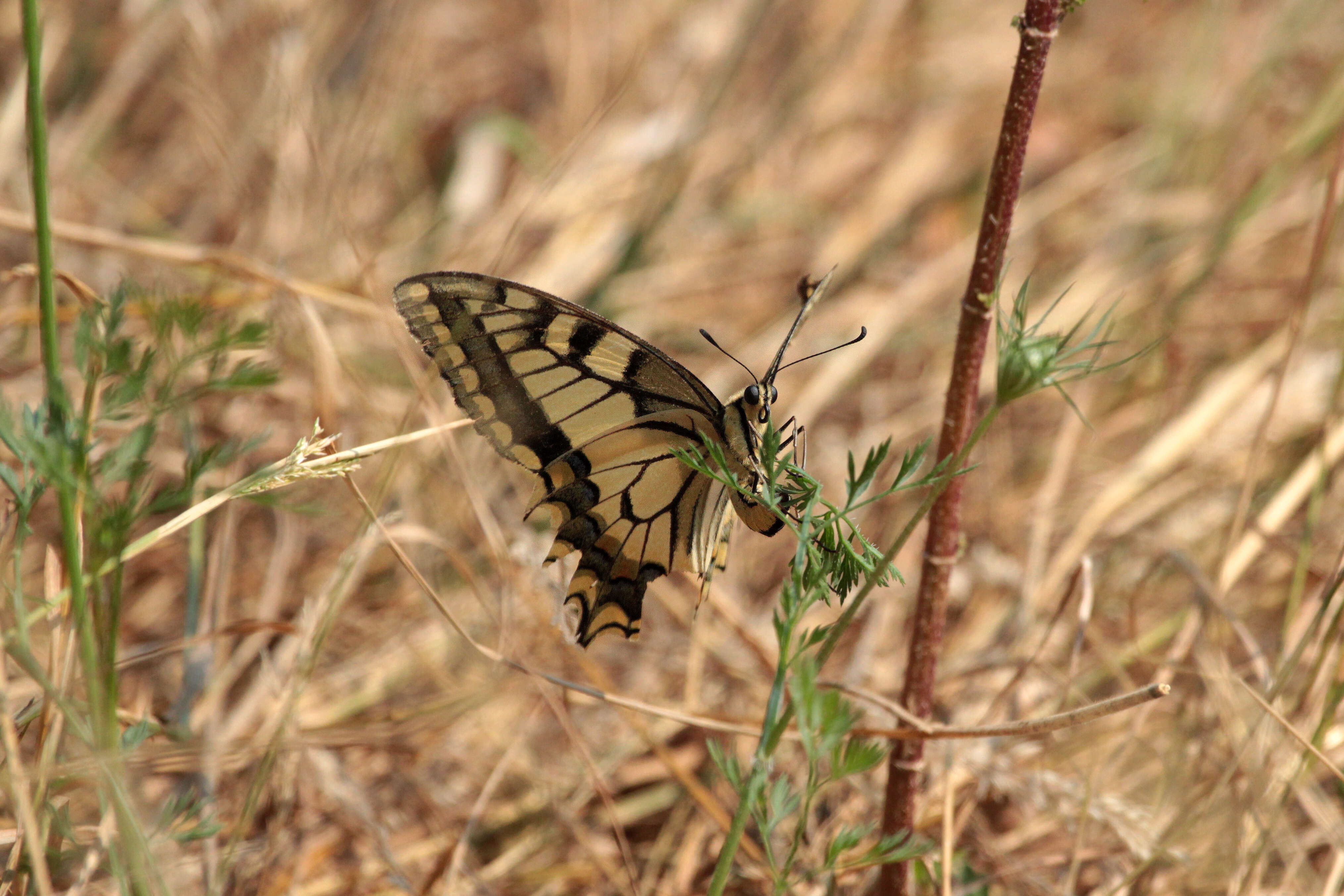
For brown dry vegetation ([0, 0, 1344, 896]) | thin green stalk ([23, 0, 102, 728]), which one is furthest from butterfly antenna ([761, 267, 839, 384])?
thin green stalk ([23, 0, 102, 728])

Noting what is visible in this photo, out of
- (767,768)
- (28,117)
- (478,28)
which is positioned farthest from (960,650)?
(478,28)

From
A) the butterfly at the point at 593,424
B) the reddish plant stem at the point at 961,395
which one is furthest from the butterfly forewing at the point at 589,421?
the reddish plant stem at the point at 961,395

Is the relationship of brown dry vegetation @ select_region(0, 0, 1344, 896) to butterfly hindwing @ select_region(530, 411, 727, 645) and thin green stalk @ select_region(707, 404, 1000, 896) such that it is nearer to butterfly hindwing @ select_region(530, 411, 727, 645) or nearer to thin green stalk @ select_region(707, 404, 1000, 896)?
butterfly hindwing @ select_region(530, 411, 727, 645)

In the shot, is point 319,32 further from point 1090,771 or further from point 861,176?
point 1090,771

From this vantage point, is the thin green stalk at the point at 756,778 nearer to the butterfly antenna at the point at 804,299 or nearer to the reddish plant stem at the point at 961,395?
the reddish plant stem at the point at 961,395

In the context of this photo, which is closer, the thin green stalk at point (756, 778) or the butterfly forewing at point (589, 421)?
the thin green stalk at point (756, 778)
